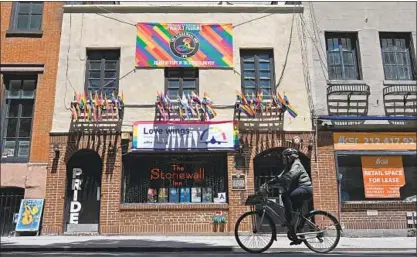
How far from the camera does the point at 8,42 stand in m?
14.6

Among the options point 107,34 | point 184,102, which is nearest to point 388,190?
point 184,102

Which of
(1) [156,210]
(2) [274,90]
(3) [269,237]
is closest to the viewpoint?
(3) [269,237]

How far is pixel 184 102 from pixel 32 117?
16.7ft

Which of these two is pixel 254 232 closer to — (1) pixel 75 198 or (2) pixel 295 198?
(2) pixel 295 198

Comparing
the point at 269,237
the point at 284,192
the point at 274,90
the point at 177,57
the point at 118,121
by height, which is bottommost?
the point at 269,237

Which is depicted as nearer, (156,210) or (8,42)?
(156,210)

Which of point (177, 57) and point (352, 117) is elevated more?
point (177, 57)

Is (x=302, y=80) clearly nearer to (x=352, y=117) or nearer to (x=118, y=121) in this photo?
(x=352, y=117)

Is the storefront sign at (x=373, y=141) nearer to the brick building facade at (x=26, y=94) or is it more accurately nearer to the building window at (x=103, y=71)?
the building window at (x=103, y=71)

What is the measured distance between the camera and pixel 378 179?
13.8 metres

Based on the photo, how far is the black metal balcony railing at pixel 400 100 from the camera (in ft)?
46.6

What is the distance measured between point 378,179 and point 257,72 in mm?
5329

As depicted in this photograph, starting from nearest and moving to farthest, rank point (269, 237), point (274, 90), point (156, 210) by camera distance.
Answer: point (269, 237), point (156, 210), point (274, 90)

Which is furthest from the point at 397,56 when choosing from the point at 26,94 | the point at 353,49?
the point at 26,94
